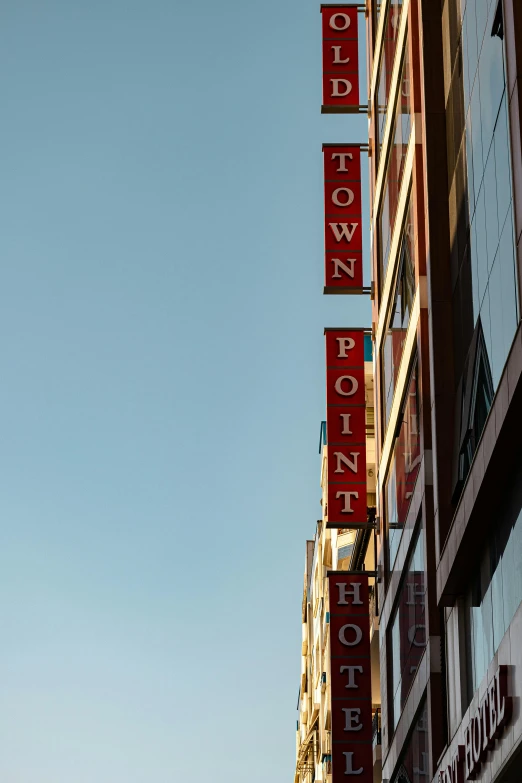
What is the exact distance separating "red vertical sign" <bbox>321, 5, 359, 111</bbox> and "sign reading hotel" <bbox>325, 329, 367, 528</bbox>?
35.4 ft

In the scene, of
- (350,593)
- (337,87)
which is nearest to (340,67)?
(337,87)

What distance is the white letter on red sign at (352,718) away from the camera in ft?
135

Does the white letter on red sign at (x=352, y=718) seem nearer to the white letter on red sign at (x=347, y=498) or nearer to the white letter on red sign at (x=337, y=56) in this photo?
the white letter on red sign at (x=347, y=498)

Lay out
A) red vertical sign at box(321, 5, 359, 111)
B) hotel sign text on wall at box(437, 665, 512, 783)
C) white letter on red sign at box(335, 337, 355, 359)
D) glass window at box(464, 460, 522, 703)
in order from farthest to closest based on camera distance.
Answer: red vertical sign at box(321, 5, 359, 111), white letter on red sign at box(335, 337, 355, 359), glass window at box(464, 460, 522, 703), hotel sign text on wall at box(437, 665, 512, 783)

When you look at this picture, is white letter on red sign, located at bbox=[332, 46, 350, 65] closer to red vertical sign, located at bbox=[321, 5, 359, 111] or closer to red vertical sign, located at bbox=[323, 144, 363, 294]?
red vertical sign, located at bbox=[321, 5, 359, 111]

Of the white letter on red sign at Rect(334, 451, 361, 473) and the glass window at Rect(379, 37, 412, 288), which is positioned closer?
the glass window at Rect(379, 37, 412, 288)

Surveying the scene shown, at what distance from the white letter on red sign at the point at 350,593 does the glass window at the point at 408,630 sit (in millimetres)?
3454

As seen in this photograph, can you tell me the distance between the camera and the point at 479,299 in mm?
26844

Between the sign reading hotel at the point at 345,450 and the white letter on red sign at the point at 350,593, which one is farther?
the sign reading hotel at the point at 345,450

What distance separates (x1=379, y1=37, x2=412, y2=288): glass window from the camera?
37531mm

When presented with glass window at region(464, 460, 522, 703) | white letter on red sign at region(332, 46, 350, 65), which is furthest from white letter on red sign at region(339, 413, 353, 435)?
glass window at region(464, 460, 522, 703)

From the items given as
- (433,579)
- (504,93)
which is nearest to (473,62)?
(504,93)

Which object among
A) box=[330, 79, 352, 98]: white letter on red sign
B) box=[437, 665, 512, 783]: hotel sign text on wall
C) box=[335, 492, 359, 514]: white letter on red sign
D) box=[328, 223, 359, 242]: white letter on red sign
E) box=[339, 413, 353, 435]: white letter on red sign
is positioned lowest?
box=[437, 665, 512, 783]: hotel sign text on wall

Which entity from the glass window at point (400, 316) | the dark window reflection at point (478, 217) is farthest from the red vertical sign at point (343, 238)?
the dark window reflection at point (478, 217)
